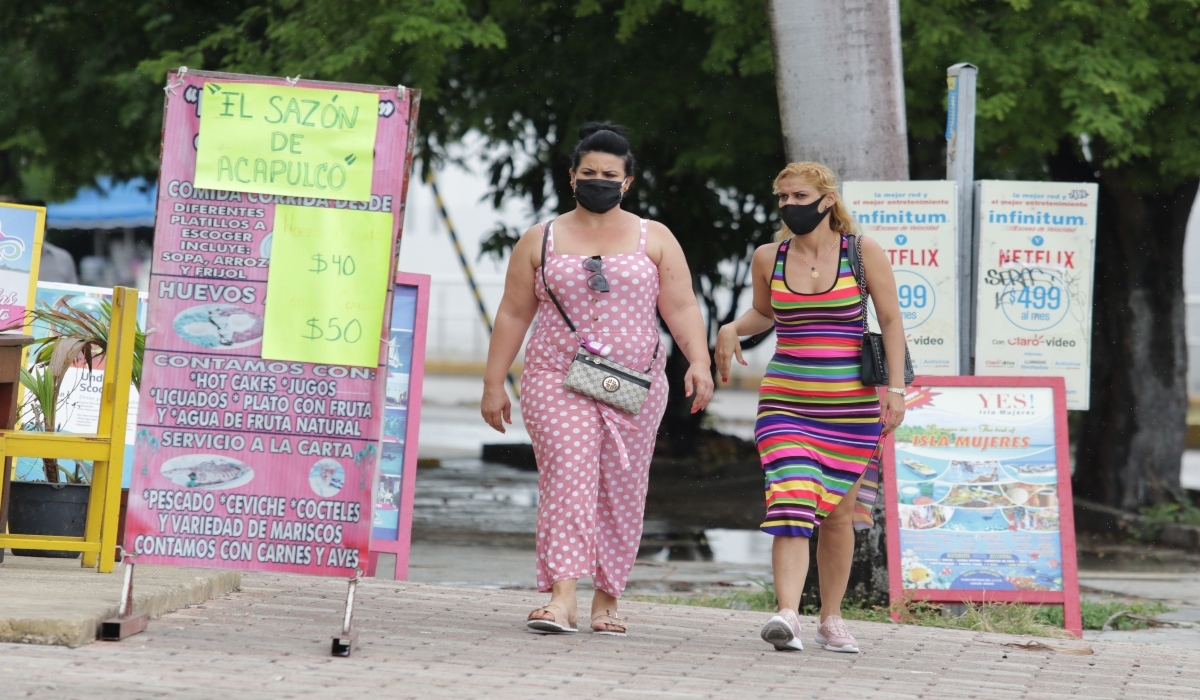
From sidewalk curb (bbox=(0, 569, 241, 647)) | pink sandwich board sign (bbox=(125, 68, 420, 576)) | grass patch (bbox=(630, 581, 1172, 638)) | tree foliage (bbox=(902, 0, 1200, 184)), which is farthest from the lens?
tree foliage (bbox=(902, 0, 1200, 184))

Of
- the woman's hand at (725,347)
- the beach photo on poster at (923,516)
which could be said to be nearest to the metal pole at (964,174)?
the beach photo on poster at (923,516)

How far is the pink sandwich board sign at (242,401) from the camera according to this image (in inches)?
210

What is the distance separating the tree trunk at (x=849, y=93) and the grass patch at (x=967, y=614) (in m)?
0.25

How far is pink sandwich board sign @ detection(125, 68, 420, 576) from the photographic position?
17.5ft

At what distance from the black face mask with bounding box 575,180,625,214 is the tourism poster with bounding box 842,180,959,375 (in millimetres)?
2113

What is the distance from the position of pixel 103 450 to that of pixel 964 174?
420 centimetres

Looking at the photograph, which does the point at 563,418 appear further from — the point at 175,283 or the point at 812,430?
the point at 175,283

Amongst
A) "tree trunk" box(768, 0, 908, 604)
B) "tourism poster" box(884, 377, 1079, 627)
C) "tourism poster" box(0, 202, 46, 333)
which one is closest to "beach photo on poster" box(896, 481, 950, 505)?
"tourism poster" box(884, 377, 1079, 627)

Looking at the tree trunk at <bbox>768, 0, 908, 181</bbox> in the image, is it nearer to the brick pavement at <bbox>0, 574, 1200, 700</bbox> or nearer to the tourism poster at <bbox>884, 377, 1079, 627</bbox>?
the tourism poster at <bbox>884, 377, 1079, 627</bbox>

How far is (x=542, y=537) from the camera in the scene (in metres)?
6.01

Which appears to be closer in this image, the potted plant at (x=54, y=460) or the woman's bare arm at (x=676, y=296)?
the woman's bare arm at (x=676, y=296)

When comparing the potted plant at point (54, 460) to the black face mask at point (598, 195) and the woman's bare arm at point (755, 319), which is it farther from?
the woman's bare arm at point (755, 319)

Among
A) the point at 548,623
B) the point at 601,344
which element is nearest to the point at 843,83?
the point at 601,344

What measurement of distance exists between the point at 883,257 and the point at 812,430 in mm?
683
